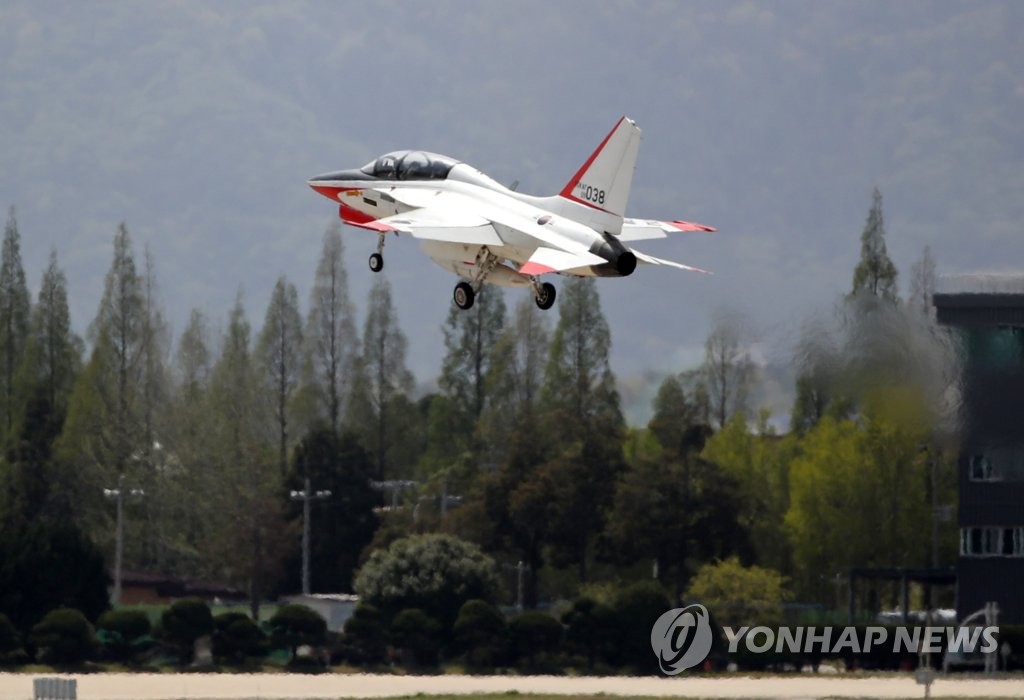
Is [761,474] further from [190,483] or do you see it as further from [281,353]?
[190,483]

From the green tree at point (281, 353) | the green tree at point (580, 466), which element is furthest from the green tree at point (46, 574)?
the green tree at point (281, 353)

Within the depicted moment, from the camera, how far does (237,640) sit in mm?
68312

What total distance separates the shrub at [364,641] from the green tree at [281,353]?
37.8 metres

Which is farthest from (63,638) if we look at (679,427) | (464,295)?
(679,427)

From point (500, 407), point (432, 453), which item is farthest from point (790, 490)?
point (432, 453)

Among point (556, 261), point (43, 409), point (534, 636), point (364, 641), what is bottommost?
point (364, 641)

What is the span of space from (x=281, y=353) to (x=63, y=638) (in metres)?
42.0

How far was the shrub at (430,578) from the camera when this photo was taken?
72.9 m

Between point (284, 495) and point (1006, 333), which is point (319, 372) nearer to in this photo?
point (284, 495)

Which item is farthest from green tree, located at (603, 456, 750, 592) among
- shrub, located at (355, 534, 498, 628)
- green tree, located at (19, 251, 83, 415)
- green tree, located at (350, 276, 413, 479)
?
green tree, located at (19, 251, 83, 415)

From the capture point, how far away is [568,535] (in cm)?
8575

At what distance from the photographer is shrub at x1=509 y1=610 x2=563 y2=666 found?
67500 millimetres

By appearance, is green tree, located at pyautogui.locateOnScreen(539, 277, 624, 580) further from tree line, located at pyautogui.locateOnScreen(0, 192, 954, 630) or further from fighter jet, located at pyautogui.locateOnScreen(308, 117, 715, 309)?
fighter jet, located at pyautogui.locateOnScreen(308, 117, 715, 309)

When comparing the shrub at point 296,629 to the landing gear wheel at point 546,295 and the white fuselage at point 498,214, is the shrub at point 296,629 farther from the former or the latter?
the landing gear wheel at point 546,295
